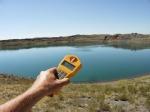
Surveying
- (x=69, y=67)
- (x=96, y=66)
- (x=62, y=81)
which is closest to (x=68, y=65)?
(x=69, y=67)

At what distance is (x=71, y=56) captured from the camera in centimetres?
200

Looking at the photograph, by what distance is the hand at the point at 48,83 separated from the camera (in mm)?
1604

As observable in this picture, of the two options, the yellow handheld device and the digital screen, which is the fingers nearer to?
the yellow handheld device

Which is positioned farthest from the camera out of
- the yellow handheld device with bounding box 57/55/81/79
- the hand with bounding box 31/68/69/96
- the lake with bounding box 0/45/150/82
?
the lake with bounding box 0/45/150/82

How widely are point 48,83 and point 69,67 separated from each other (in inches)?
13.6

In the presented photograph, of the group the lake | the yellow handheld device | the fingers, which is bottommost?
the lake

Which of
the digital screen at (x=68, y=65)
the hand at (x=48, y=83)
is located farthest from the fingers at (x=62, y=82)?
the digital screen at (x=68, y=65)

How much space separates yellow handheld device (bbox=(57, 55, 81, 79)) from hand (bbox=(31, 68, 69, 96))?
60 millimetres

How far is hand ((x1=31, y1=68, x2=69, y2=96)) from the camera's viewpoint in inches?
63.2

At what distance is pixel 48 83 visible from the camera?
1.64m

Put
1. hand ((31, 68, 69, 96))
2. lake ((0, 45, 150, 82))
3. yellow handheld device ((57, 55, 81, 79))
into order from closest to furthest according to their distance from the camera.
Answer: hand ((31, 68, 69, 96)), yellow handheld device ((57, 55, 81, 79)), lake ((0, 45, 150, 82))

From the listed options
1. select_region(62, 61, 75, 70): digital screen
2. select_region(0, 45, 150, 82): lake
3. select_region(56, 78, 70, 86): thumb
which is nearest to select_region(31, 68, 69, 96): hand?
select_region(56, 78, 70, 86): thumb

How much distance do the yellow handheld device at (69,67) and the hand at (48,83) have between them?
60 millimetres

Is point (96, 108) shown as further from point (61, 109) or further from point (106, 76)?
point (106, 76)
